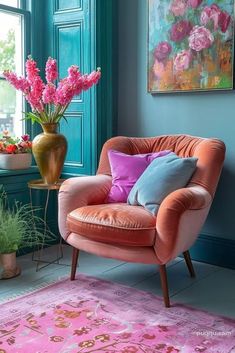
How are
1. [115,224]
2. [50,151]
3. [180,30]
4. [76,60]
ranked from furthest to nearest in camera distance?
[76,60] → [180,30] → [50,151] → [115,224]

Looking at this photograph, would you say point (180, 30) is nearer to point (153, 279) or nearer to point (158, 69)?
point (158, 69)

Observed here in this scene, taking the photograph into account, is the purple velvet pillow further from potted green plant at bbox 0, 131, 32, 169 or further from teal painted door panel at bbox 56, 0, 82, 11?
teal painted door panel at bbox 56, 0, 82, 11

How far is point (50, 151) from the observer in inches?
117

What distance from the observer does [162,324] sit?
2162 mm

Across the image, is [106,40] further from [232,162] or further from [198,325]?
[198,325]

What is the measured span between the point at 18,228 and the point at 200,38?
1.79m

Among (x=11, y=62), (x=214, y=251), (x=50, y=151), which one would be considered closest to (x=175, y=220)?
(x=214, y=251)

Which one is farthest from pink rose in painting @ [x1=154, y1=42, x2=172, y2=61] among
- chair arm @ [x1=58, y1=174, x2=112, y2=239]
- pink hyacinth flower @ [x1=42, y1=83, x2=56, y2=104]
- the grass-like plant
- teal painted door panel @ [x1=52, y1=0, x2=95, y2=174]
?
the grass-like plant

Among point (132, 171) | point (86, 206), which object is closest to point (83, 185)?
point (86, 206)

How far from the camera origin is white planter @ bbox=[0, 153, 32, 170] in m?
3.20

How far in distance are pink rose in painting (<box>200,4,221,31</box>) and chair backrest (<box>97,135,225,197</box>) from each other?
782 millimetres

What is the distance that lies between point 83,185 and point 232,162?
104 centimetres

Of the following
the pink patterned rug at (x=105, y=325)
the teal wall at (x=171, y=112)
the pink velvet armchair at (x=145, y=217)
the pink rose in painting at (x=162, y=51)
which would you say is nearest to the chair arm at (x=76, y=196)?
the pink velvet armchair at (x=145, y=217)

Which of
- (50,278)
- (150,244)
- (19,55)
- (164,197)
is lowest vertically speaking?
(50,278)
